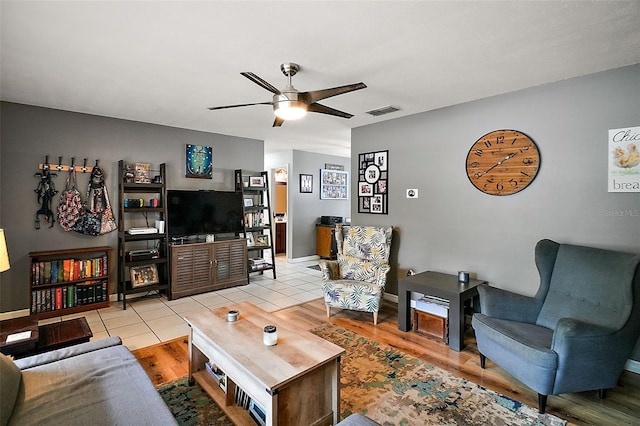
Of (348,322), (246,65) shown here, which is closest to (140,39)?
(246,65)

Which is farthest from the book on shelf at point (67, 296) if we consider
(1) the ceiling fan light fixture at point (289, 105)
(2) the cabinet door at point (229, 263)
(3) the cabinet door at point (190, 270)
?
(1) the ceiling fan light fixture at point (289, 105)

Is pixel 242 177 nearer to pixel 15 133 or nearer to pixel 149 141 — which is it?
pixel 149 141

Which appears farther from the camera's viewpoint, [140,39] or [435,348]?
[435,348]

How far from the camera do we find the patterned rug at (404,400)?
1965 millimetres

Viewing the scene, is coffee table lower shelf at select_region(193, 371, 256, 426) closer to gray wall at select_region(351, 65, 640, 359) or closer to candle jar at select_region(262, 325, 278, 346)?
candle jar at select_region(262, 325, 278, 346)

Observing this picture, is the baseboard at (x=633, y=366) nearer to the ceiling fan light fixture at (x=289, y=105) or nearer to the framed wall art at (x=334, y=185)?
the ceiling fan light fixture at (x=289, y=105)

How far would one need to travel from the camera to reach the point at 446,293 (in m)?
3.01

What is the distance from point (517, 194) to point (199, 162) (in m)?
4.50

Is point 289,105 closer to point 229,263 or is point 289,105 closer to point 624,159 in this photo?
point 624,159

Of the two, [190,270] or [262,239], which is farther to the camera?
[262,239]

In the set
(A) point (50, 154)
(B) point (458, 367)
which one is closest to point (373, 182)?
(B) point (458, 367)

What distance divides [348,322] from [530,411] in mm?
1864

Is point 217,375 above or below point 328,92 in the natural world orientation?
below

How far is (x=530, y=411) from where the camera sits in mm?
2035
